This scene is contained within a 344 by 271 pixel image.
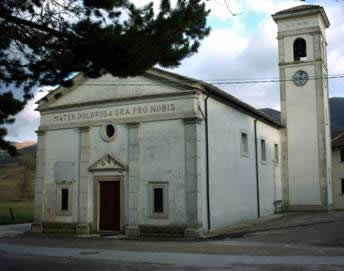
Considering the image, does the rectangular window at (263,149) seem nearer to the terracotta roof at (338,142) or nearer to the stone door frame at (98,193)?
the stone door frame at (98,193)

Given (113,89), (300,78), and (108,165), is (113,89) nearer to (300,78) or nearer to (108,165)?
(108,165)

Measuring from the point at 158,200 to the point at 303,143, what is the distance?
1442cm

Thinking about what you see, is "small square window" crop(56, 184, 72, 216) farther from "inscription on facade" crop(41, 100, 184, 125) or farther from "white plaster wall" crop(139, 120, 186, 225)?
"white plaster wall" crop(139, 120, 186, 225)

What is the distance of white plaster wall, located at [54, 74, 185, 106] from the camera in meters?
20.0

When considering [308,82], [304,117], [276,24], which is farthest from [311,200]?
[276,24]

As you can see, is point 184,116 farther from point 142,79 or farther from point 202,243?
point 202,243

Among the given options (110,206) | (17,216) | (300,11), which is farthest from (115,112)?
(17,216)

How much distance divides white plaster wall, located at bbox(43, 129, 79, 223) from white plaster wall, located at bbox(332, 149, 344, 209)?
2517 centimetres

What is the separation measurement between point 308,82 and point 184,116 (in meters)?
14.5

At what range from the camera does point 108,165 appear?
20.6 meters

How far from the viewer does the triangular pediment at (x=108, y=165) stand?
66.4 feet

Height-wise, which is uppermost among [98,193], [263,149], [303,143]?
[303,143]

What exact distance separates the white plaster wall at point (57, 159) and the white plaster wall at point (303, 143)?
1513 cm

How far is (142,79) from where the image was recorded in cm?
2030
